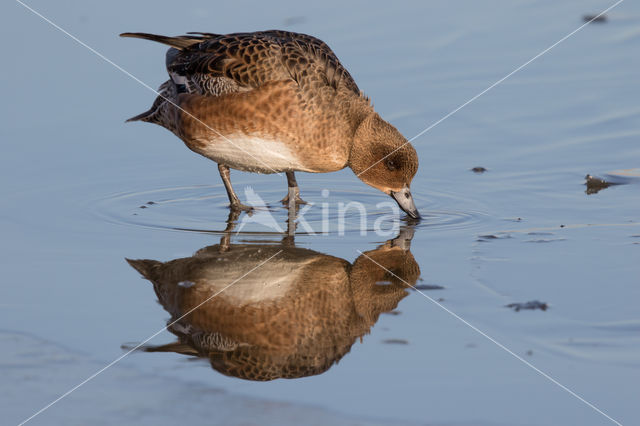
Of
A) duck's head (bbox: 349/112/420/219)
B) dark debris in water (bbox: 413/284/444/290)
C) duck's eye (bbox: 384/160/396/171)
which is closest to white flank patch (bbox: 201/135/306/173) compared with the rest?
duck's head (bbox: 349/112/420/219)

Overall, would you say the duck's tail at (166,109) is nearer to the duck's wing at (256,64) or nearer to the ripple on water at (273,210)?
the duck's wing at (256,64)

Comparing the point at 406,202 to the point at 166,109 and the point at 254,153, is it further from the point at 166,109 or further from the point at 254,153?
the point at 166,109

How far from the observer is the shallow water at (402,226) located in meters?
3.51

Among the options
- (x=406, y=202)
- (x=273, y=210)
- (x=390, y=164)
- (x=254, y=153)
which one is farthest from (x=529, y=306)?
(x=273, y=210)

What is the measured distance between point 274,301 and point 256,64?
205 cm

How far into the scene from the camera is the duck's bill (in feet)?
19.5

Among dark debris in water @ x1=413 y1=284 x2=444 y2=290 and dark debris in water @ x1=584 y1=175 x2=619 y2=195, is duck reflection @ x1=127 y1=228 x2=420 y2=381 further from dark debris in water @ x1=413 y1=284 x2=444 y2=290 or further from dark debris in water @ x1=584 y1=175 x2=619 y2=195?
dark debris in water @ x1=584 y1=175 x2=619 y2=195

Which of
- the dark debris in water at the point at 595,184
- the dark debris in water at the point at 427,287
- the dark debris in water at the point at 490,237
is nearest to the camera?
the dark debris in water at the point at 427,287

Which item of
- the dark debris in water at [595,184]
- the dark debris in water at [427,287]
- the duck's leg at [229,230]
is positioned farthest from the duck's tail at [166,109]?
the dark debris in water at [595,184]

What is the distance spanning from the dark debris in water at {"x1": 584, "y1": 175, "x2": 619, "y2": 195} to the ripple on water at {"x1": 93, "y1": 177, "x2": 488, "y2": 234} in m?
0.83

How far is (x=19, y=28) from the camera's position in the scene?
30.8 ft

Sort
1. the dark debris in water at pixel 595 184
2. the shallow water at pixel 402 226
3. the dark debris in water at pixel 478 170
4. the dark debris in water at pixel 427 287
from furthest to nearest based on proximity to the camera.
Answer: the dark debris in water at pixel 478 170
the dark debris in water at pixel 595 184
the dark debris in water at pixel 427 287
the shallow water at pixel 402 226

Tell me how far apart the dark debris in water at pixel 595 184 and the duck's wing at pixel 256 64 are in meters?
1.74

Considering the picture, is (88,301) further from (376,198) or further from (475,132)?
(475,132)
